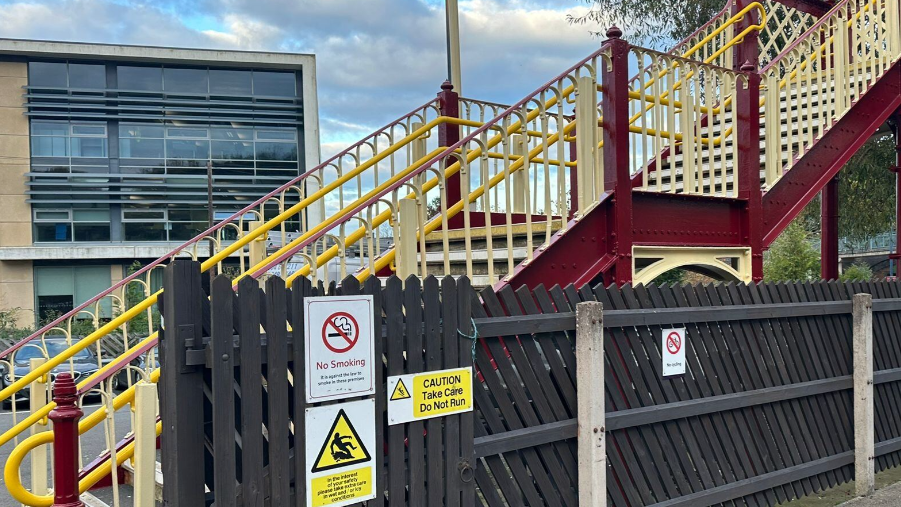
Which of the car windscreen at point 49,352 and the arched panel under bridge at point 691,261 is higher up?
the arched panel under bridge at point 691,261

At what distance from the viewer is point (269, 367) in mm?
3176

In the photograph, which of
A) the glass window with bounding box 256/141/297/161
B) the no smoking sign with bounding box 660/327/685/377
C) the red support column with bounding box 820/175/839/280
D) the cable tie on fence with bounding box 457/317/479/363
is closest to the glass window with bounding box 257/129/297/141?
the glass window with bounding box 256/141/297/161

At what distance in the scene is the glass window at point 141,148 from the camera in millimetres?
37531

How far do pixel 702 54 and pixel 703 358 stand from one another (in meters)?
6.49

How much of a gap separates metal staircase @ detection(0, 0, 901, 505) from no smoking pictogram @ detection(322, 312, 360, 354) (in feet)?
3.88

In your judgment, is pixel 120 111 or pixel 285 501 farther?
pixel 120 111

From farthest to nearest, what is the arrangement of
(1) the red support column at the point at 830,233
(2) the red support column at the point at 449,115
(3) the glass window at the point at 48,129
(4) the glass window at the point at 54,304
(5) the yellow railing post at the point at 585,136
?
1. (3) the glass window at the point at 48,129
2. (4) the glass window at the point at 54,304
3. (1) the red support column at the point at 830,233
4. (2) the red support column at the point at 449,115
5. (5) the yellow railing post at the point at 585,136

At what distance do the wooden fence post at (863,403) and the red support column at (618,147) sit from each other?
81.3 inches

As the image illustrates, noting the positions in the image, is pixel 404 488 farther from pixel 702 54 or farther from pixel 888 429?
pixel 702 54

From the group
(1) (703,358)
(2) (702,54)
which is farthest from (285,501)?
(2) (702,54)

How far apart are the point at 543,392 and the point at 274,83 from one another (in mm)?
37043

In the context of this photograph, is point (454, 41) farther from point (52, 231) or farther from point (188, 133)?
point (52, 231)

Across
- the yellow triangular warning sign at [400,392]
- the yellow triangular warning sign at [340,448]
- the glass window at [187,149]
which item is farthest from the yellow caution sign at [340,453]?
the glass window at [187,149]

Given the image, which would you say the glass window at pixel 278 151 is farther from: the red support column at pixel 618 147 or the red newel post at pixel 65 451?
the red newel post at pixel 65 451
